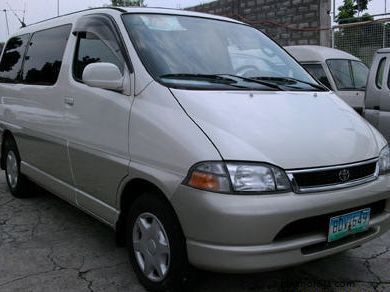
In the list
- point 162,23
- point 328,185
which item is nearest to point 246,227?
point 328,185

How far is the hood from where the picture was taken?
2955mm

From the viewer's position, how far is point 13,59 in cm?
608

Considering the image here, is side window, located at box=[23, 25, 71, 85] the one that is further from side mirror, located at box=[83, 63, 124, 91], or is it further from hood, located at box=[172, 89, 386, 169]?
hood, located at box=[172, 89, 386, 169]

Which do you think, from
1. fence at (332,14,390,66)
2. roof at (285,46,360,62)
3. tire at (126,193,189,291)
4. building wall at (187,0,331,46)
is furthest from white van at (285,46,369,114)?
tire at (126,193,189,291)

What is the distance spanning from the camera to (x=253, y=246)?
2.86 meters

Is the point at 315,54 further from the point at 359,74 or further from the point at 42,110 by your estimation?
the point at 42,110

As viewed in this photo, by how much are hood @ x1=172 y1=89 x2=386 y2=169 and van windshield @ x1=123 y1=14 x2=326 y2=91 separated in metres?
0.19

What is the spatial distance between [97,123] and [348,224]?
190 centimetres

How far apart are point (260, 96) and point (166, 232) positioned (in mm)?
1111

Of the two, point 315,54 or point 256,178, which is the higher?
point 315,54

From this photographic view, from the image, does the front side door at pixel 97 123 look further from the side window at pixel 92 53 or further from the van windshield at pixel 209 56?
the van windshield at pixel 209 56

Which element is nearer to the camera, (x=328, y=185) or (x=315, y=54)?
(x=328, y=185)

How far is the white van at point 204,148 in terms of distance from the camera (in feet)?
9.41

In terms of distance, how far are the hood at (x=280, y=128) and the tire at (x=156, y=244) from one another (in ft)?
1.94
